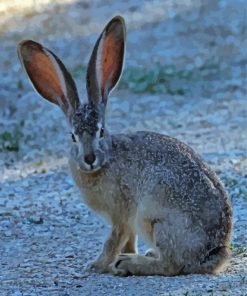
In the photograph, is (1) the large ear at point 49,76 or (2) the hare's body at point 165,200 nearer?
(2) the hare's body at point 165,200

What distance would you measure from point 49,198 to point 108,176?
2414 mm

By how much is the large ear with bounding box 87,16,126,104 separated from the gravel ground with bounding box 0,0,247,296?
119 centimetres

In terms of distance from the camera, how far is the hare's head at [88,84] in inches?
284

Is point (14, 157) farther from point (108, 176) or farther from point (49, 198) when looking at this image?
point (108, 176)

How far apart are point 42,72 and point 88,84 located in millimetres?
422

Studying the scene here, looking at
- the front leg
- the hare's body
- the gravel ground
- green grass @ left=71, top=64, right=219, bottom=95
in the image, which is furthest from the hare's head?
green grass @ left=71, top=64, right=219, bottom=95

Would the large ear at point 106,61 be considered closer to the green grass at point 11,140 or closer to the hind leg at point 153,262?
the hind leg at point 153,262

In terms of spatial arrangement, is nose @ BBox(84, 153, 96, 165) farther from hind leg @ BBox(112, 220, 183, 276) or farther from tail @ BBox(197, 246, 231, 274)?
tail @ BBox(197, 246, 231, 274)

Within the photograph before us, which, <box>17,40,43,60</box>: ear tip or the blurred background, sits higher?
the blurred background

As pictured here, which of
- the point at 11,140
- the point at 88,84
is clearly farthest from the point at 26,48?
the point at 11,140

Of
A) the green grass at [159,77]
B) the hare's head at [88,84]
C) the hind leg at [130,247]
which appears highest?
the green grass at [159,77]

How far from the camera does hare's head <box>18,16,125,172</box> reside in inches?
284

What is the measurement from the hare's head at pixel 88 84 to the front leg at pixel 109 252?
20.1 inches

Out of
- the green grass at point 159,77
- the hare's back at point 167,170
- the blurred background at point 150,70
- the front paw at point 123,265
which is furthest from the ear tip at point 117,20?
the green grass at point 159,77
